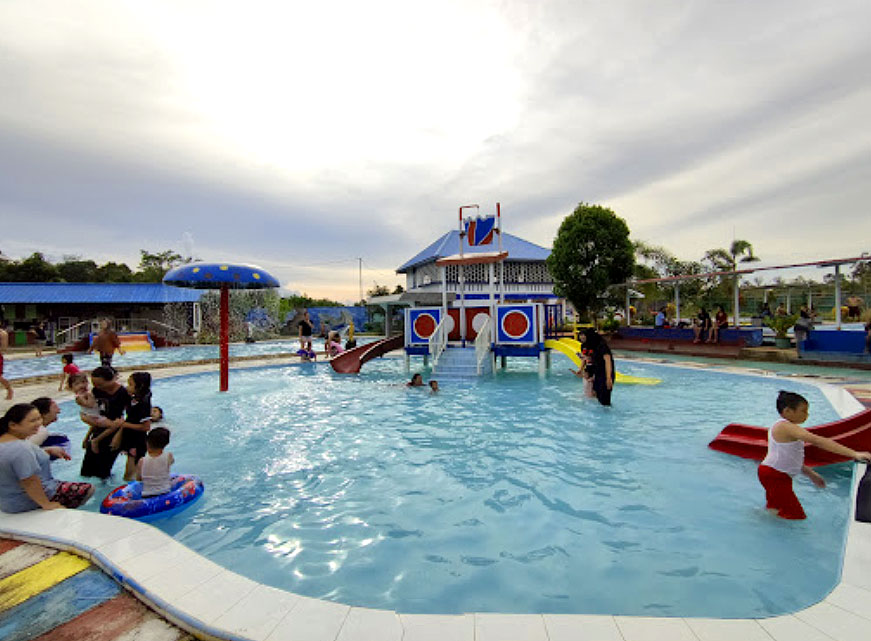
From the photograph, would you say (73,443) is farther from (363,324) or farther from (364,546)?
(363,324)

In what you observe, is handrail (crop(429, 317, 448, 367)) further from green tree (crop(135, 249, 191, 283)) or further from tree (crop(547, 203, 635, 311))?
green tree (crop(135, 249, 191, 283))

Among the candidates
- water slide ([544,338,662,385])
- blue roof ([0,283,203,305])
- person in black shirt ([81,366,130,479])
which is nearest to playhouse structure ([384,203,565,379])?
water slide ([544,338,662,385])

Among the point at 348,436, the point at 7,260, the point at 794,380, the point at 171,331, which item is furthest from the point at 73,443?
the point at 7,260

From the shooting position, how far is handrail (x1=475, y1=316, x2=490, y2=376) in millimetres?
13188

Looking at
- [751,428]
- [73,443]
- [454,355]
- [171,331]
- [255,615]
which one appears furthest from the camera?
[171,331]

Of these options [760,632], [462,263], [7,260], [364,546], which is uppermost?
[7,260]

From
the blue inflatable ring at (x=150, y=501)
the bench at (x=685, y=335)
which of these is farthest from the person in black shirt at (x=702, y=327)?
the blue inflatable ring at (x=150, y=501)

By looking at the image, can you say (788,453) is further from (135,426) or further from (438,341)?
(438,341)

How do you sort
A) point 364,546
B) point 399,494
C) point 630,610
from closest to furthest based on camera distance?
point 630,610 < point 364,546 < point 399,494

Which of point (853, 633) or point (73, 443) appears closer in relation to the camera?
point (853, 633)

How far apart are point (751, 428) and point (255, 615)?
6701mm

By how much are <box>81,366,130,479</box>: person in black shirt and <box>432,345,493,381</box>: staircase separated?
8791mm

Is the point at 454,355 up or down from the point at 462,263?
down

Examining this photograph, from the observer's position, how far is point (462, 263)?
46.2 feet
